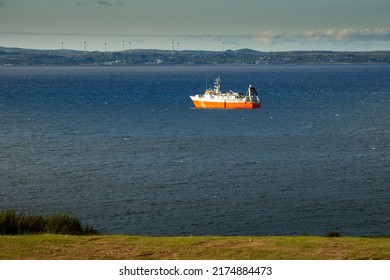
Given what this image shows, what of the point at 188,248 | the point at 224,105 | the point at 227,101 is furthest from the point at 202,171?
the point at 227,101

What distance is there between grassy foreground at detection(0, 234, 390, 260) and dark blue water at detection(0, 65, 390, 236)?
51.5 ft

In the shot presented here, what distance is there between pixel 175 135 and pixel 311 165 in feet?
64.1

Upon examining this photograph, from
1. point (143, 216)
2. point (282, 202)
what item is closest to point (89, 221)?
point (143, 216)

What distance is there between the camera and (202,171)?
41.4m

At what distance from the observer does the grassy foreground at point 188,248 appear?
34.3 ft

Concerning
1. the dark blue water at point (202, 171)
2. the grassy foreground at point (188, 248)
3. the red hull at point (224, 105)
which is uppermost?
the grassy foreground at point (188, 248)

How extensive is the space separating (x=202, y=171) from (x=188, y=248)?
30395 mm

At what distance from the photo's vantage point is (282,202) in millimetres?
32875

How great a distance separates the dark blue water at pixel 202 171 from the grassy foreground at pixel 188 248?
15689 mm

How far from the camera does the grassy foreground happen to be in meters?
10.5

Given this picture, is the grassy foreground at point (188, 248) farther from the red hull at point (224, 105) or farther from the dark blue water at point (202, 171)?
the red hull at point (224, 105)

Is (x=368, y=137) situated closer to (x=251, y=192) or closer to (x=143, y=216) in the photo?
(x=251, y=192)

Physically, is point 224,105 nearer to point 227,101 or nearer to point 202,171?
point 227,101

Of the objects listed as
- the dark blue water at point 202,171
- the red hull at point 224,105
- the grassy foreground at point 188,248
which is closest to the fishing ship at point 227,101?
the red hull at point 224,105
